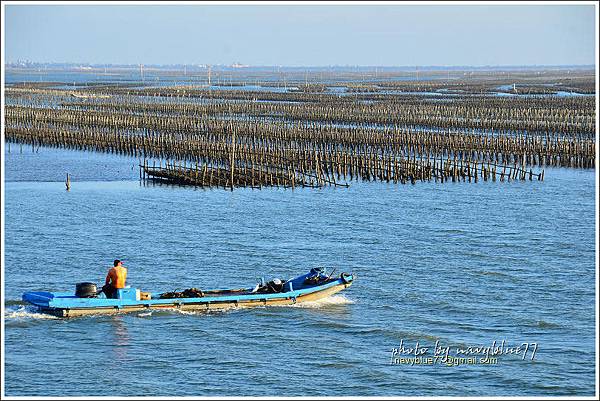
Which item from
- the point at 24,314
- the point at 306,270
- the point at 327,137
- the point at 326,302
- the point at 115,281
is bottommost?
the point at 326,302

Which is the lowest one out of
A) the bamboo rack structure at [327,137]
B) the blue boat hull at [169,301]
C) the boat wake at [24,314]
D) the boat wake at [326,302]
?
the boat wake at [326,302]

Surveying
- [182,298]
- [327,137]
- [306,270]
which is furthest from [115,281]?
[327,137]

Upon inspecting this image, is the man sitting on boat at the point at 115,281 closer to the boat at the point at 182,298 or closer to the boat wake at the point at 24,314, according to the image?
the boat at the point at 182,298

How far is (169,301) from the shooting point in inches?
1121

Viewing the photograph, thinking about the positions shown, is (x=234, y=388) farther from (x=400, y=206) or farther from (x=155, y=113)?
(x=155, y=113)

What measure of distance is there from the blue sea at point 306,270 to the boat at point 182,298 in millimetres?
296

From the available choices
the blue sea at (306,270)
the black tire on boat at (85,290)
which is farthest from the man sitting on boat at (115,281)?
the blue sea at (306,270)

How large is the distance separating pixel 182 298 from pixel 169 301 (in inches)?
14.1

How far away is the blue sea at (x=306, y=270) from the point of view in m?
24.2

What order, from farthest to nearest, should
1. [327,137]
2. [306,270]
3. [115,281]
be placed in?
[327,137], [306,270], [115,281]

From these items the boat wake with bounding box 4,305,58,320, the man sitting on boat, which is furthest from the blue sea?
the man sitting on boat

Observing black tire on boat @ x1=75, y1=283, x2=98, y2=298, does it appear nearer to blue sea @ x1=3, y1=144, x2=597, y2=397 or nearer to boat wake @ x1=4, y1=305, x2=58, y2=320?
blue sea @ x1=3, y1=144, x2=597, y2=397

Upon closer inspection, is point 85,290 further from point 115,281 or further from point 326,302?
point 326,302

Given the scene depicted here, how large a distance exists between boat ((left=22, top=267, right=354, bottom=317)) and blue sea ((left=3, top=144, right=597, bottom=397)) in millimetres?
296
